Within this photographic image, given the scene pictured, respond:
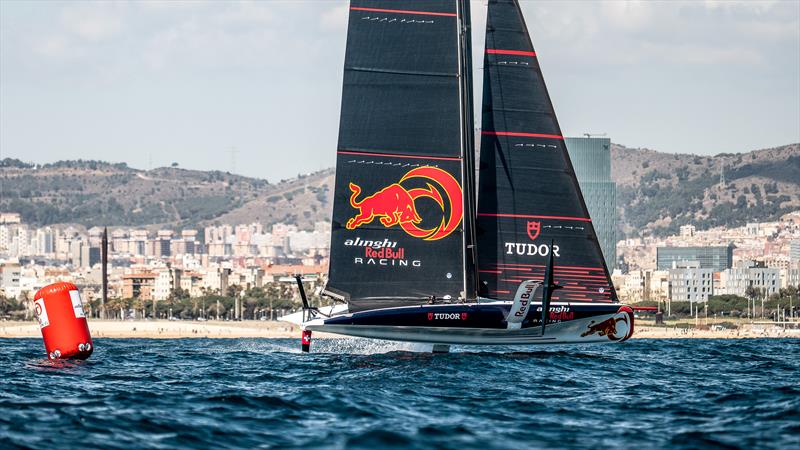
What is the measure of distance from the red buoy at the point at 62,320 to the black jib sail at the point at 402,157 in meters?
7.06

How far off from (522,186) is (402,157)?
332 centimetres

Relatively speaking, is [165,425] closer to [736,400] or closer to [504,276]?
[736,400]

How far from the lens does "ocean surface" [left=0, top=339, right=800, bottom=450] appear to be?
1909 cm

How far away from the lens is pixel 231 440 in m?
18.9

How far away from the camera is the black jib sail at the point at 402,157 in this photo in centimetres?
3469

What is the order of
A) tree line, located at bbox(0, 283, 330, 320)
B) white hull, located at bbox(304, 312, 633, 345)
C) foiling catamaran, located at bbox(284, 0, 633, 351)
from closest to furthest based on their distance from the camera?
white hull, located at bbox(304, 312, 633, 345) → foiling catamaran, located at bbox(284, 0, 633, 351) → tree line, located at bbox(0, 283, 330, 320)

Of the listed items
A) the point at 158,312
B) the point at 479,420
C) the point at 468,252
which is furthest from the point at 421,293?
the point at 158,312

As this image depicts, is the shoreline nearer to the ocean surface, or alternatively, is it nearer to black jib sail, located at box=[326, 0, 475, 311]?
black jib sail, located at box=[326, 0, 475, 311]

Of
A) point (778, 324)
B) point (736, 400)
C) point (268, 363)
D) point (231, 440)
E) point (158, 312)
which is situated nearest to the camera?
point (231, 440)

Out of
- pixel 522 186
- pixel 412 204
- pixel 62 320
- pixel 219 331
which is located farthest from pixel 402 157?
pixel 219 331

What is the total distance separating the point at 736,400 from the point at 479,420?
224 inches

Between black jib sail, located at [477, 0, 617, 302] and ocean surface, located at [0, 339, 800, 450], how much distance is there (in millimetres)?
2229

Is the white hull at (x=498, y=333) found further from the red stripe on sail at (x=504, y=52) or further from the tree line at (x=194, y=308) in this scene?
the tree line at (x=194, y=308)

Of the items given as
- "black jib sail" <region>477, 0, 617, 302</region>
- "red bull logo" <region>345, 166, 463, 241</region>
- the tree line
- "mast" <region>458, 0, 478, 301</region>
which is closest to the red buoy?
"red bull logo" <region>345, 166, 463, 241</region>
